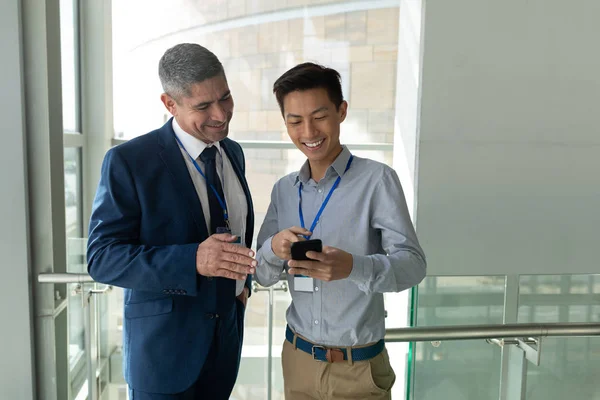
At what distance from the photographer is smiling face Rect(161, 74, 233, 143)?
1.64 meters

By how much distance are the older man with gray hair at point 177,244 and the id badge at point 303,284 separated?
228 mm

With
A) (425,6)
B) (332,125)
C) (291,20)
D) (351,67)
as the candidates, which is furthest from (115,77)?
(332,125)

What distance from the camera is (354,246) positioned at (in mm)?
1643

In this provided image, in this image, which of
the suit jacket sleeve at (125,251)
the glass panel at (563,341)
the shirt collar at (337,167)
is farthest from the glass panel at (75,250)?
the glass panel at (563,341)

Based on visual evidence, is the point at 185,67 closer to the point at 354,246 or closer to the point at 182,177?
the point at 182,177

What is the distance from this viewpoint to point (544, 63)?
3.13m

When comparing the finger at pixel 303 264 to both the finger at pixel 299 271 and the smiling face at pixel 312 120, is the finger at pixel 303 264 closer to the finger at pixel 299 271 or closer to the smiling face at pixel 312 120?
the finger at pixel 299 271

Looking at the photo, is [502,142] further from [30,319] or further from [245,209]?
[30,319]

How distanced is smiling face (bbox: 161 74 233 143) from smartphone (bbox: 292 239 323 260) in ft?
1.80

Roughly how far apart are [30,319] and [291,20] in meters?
5.26

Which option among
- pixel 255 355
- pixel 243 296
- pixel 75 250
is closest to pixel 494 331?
pixel 243 296

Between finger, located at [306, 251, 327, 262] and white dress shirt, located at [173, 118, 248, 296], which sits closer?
finger, located at [306, 251, 327, 262]

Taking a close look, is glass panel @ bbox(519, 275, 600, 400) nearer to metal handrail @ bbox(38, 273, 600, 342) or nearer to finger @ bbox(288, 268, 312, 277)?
metal handrail @ bbox(38, 273, 600, 342)

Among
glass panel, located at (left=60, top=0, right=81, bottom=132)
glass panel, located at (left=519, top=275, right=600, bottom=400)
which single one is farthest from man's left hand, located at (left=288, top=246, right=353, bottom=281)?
glass panel, located at (left=60, top=0, right=81, bottom=132)
